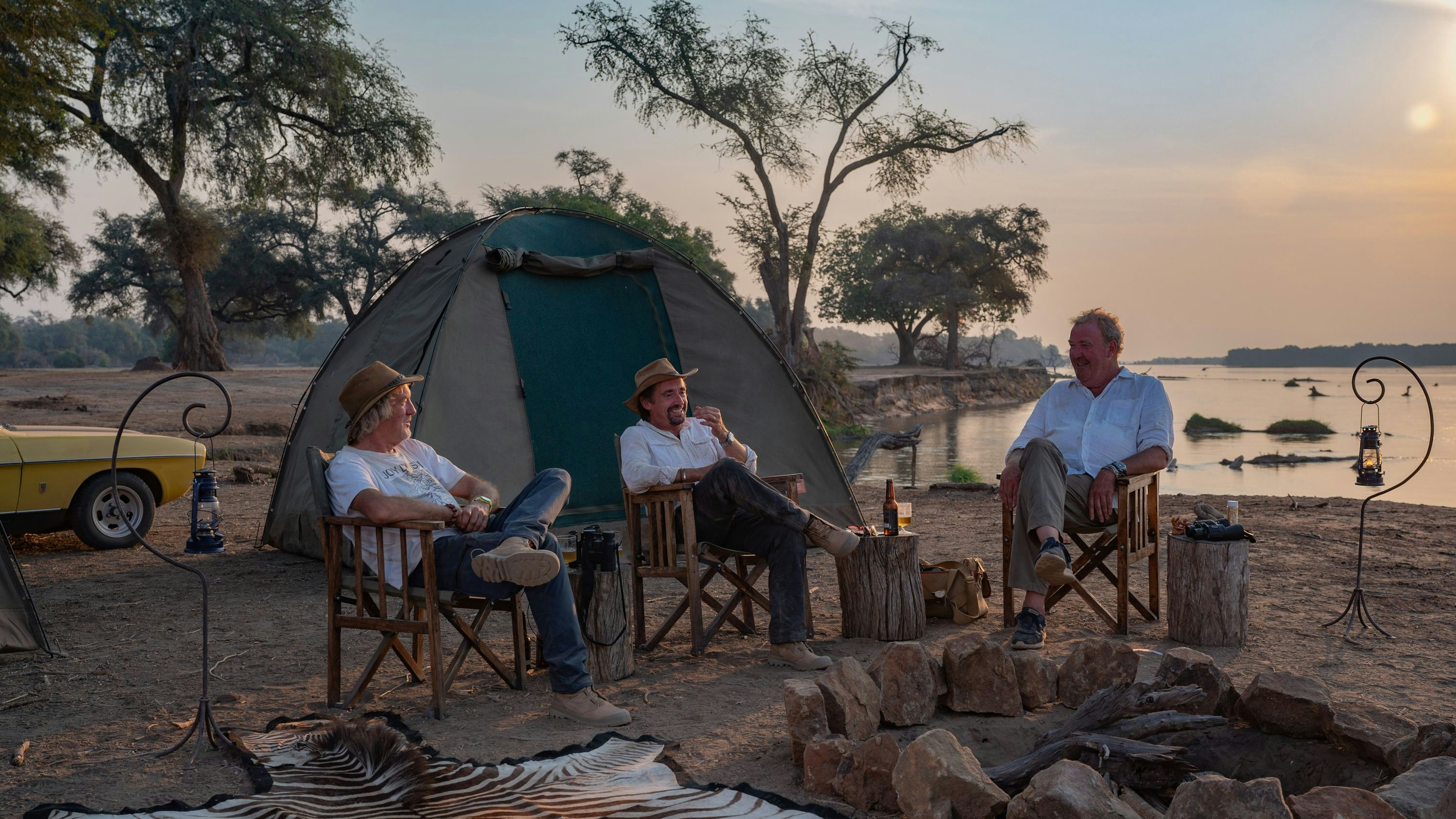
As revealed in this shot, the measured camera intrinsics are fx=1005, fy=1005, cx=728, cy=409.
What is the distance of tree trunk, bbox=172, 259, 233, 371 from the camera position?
21.7m

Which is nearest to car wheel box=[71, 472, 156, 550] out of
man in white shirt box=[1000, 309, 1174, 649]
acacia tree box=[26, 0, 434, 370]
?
man in white shirt box=[1000, 309, 1174, 649]

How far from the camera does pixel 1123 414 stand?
4363 mm

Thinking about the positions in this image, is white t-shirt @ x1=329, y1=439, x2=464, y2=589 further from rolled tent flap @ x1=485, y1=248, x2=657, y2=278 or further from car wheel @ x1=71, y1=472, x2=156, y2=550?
car wheel @ x1=71, y1=472, x2=156, y2=550

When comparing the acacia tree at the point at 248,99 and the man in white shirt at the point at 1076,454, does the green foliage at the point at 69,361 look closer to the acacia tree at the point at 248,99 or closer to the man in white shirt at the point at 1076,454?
the acacia tree at the point at 248,99

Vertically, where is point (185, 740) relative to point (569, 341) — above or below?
below

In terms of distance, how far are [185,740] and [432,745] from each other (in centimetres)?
→ 70

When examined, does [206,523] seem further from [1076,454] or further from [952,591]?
[1076,454]

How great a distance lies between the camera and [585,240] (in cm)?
607

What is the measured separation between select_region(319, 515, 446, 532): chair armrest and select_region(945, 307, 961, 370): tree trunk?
35.7 metres

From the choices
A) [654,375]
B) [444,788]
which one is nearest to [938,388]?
[654,375]

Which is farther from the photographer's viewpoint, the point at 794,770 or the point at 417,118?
the point at 417,118

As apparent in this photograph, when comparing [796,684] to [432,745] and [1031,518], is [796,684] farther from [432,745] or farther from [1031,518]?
[1031,518]

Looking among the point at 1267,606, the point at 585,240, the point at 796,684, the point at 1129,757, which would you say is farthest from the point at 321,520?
the point at 1267,606

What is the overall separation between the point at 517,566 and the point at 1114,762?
69.2 inches
